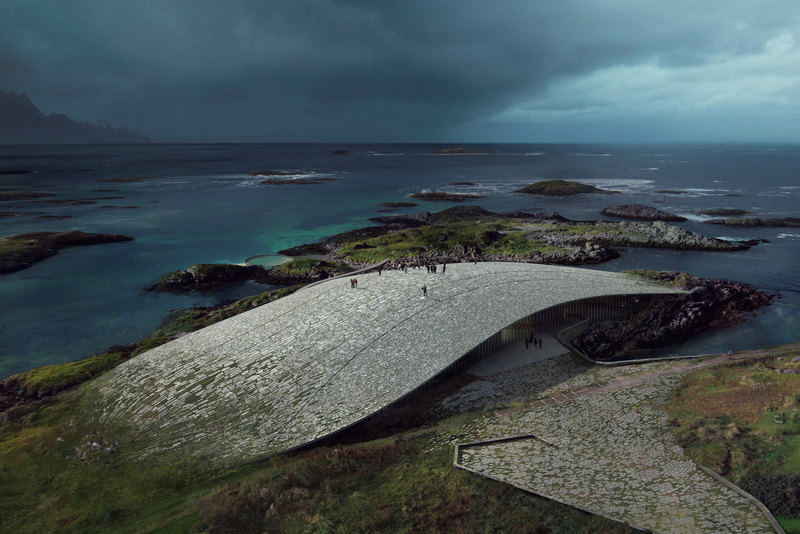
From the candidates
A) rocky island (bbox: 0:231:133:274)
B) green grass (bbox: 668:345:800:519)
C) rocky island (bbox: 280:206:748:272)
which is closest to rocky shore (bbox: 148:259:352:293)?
rocky island (bbox: 280:206:748:272)

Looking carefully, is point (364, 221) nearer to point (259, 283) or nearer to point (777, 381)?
point (259, 283)

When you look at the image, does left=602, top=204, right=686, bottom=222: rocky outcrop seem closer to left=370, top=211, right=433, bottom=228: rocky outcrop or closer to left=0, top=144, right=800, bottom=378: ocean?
left=0, top=144, right=800, bottom=378: ocean

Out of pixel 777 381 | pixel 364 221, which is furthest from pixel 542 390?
pixel 364 221

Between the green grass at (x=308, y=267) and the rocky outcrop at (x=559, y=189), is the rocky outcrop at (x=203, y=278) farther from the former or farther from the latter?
the rocky outcrop at (x=559, y=189)

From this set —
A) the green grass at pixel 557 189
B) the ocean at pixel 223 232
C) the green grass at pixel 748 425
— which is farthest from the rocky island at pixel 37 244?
the green grass at pixel 557 189

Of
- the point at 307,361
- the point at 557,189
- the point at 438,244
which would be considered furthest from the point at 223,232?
the point at 557,189

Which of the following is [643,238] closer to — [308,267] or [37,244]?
[308,267]
